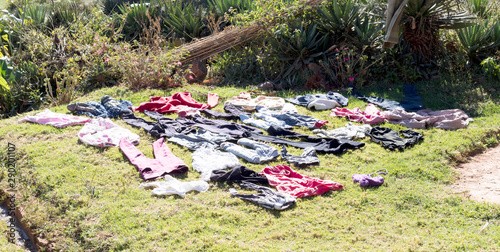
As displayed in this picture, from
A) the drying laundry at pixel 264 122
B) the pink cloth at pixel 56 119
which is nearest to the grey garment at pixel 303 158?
the drying laundry at pixel 264 122

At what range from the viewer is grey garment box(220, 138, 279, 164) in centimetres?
566

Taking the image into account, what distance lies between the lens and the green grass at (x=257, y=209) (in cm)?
404

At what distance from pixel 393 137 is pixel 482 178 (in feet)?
4.46

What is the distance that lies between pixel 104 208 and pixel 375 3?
675 centimetres

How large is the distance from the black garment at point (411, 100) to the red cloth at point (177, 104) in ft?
10.9

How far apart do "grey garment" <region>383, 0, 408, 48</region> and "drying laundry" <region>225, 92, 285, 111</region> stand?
2.22 m

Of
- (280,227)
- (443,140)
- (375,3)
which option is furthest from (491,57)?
(280,227)

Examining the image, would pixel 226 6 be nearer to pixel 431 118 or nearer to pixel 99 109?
pixel 99 109

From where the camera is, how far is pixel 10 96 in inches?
339

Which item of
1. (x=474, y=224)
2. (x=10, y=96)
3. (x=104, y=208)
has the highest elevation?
(x=474, y=224)

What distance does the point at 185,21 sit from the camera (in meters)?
11.4

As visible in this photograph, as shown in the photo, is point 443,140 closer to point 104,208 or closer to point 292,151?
point 292,151

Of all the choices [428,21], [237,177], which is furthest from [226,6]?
[237,177]

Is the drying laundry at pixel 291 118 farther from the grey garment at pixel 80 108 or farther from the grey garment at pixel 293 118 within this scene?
the grey garment at pixel 80 108
